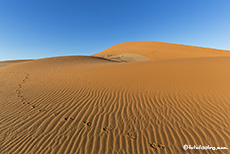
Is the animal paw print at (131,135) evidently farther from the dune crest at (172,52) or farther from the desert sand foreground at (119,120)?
the dune crest at (172,52)

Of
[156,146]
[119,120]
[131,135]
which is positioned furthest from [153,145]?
[119,120]

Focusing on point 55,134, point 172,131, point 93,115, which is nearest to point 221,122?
point 172,131

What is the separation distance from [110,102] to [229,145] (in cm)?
367

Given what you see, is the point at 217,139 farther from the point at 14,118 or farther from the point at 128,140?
the point at 14,118

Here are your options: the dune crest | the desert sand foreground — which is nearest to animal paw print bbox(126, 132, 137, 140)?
the desert sand foreground

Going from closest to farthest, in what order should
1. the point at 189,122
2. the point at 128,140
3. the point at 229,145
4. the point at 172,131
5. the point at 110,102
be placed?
the point at 229,145
the point at 128,140
the point at 172,131
the point at 189,122
the point at 110,102

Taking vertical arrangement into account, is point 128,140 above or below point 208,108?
below

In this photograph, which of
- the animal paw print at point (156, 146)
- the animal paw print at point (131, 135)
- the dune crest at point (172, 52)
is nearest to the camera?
the animal paw print at point (156, 146)

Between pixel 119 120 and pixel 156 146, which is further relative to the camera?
pixel 119 120

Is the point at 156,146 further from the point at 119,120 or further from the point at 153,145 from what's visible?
the point at 119,120

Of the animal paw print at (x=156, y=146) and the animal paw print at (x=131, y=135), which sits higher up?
the animal paw print at (x=131, y=135)

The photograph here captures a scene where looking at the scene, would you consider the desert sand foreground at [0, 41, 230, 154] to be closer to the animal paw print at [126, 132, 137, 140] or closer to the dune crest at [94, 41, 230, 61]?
the animal paw print at [126, 132, 137, 140]

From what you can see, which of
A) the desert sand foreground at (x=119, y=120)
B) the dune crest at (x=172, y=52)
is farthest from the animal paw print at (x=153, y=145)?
the dune crest at (x=172, y=52)

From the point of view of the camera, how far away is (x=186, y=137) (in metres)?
2.68
